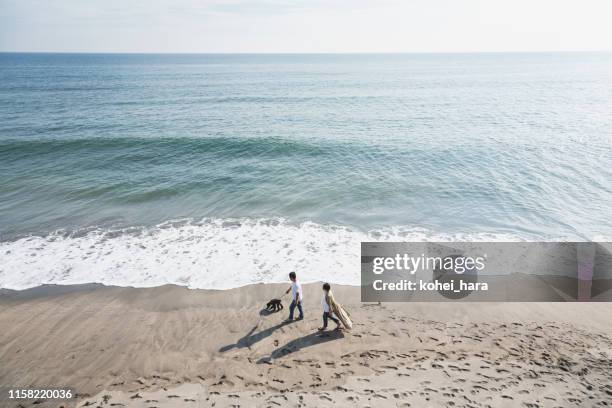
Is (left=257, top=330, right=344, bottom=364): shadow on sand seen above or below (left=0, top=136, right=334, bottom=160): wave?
below

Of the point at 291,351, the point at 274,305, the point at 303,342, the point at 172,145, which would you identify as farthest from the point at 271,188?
the point at 291,351

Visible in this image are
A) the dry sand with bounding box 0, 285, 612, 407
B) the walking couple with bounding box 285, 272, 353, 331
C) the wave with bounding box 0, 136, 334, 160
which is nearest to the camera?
the dry sand with bounding box 0, 285, 612, 407

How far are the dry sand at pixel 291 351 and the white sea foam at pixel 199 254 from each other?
94 centimetres

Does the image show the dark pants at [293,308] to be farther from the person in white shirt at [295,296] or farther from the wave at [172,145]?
the wave at [172,145]

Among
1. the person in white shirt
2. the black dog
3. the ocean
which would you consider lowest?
the black dog

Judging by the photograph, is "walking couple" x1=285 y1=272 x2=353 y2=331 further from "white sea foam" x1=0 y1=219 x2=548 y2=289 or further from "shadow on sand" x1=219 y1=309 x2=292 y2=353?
"white sea foam" x1=0 y1=219 x2=548 y2=289

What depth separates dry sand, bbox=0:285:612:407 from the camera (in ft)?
25.3

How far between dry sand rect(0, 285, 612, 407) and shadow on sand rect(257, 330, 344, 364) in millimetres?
40

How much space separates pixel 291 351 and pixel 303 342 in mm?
483

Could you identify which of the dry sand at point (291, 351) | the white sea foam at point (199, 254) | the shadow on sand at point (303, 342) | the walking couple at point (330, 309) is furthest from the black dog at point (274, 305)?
the white sea foam at point (199, 254)

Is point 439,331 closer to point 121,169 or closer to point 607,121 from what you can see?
point 121,169

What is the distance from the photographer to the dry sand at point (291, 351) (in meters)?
7.71

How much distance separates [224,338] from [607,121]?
44821 millimetres

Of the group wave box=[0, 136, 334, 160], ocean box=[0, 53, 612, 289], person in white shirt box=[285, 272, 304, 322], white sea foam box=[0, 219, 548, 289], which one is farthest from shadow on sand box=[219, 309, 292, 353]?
wave box=[0, 136, 334, 160]
